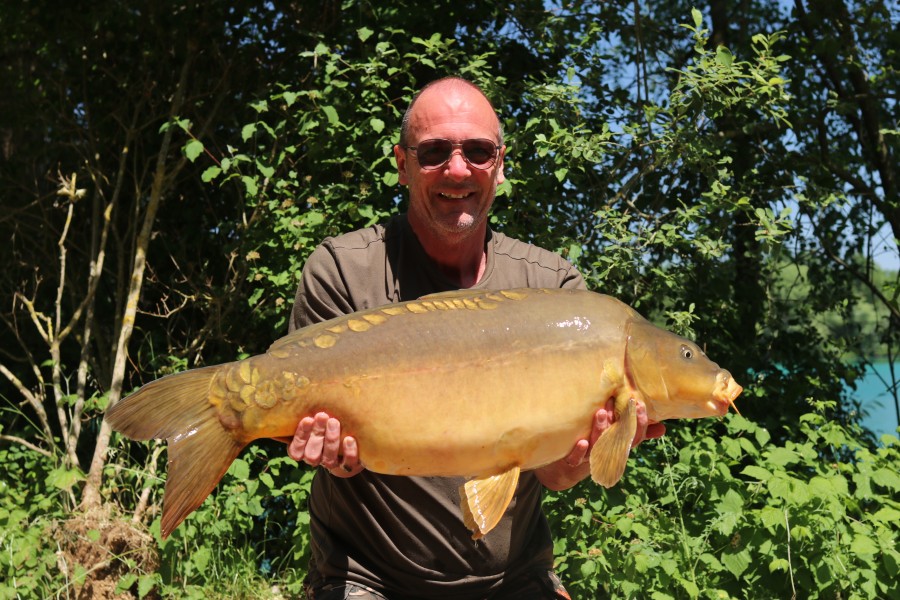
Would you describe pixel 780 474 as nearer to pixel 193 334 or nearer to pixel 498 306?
pixel 498 306

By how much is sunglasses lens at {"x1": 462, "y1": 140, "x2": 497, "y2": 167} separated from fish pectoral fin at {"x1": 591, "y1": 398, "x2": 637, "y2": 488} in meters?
0.85

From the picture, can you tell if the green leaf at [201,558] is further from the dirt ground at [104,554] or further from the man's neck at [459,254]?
the man's neck at [459,254]

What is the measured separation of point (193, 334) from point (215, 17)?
1963mm

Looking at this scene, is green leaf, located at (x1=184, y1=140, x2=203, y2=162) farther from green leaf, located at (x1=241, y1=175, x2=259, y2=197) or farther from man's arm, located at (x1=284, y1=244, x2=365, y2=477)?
man's arm, located at (x1=284, y1=244, x2=365, y2=477)

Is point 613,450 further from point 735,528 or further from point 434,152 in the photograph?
point 735,528

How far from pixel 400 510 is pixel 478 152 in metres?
1.02

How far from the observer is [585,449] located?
2352mm

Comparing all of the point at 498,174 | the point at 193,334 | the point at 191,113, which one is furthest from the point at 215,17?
the point at 498,174

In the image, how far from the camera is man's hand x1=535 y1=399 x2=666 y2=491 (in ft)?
7.57

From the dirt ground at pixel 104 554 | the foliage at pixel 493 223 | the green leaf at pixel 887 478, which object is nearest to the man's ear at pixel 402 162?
the foliage at pixel 493 223

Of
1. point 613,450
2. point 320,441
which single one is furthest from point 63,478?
point 613,450

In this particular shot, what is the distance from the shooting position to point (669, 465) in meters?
4.44

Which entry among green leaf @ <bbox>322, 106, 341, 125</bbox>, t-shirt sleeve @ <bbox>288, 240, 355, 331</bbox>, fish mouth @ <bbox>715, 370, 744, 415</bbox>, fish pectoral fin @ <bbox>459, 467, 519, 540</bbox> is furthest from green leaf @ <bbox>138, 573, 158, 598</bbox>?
fish mouth @ <bbox>715, 370, 744, 415</bbox>

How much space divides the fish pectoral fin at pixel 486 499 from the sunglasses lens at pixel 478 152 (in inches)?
35.4
